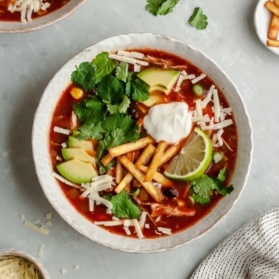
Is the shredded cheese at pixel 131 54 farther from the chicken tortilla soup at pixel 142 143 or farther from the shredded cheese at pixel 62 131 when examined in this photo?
the shredded cheese at pixel 62 131

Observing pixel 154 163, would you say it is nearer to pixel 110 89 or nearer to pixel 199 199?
pixel 199 199

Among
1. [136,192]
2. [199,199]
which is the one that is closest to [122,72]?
→ [136,192]

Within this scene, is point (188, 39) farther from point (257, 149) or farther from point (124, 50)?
point (257, 149)

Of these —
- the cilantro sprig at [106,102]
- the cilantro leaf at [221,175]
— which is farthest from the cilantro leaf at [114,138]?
the cilantro leaf at [221,175]

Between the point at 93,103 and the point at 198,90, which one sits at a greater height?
the point at 198,90

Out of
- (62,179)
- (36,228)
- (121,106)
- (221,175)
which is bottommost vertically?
(36,228)

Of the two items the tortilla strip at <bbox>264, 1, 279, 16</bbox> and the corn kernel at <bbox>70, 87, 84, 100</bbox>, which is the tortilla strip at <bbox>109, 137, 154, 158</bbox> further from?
the tortilla strip at <bbox>264, 1, 279, 16</bbox>
